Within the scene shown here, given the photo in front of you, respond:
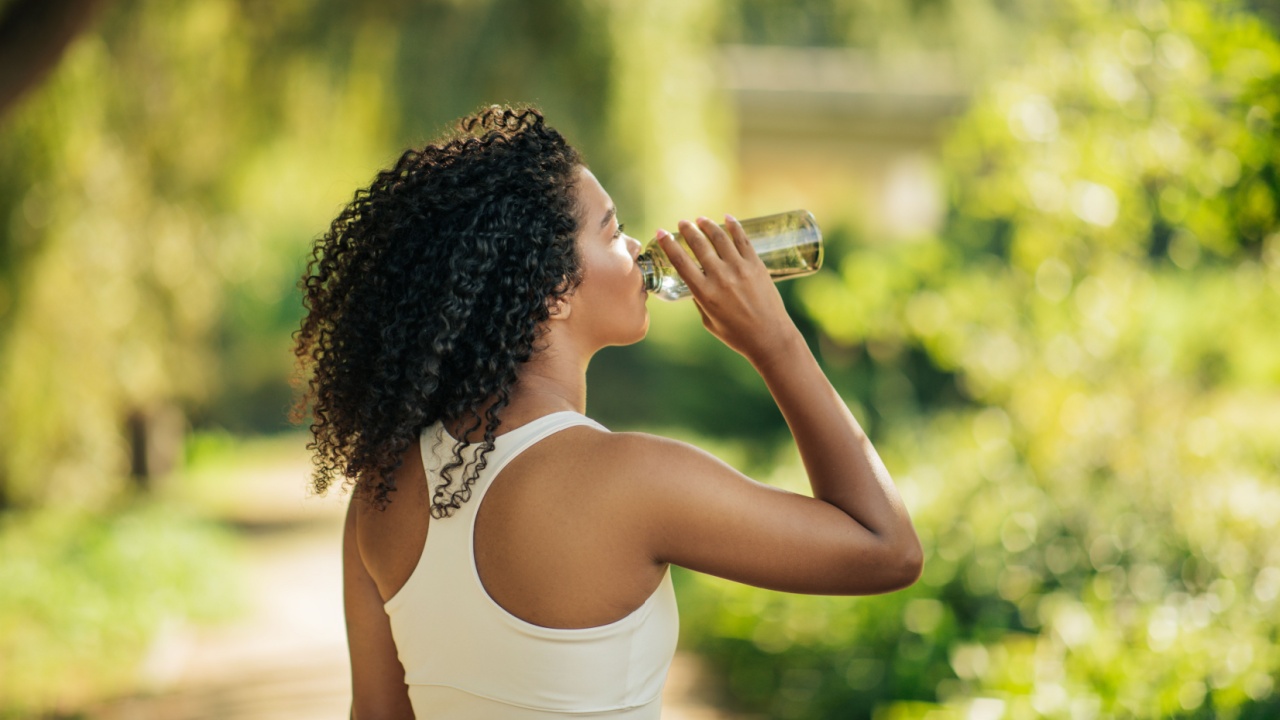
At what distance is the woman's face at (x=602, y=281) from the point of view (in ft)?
5.29

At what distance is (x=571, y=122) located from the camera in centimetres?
627

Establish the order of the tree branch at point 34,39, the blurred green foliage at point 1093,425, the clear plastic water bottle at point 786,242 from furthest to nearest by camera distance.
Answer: the tree branch at point 34,39 < the blurred green foliage at point 1093,425 < the clear plastic water bottle at point 786,242

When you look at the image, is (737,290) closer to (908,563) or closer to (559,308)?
(559,308)

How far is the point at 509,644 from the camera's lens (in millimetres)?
1477

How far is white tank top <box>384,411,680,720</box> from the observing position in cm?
146

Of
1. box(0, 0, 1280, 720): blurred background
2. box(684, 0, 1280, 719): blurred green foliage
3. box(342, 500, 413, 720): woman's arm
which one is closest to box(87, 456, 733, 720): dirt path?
box(0, 0, 1280, 720): blurred background

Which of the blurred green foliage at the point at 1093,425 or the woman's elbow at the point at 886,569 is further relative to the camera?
the blurred green foliage at the point at 1093,425

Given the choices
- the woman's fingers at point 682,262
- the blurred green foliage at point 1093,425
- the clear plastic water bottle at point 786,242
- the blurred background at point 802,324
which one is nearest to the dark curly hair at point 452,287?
the woman's fingers at point 682,262

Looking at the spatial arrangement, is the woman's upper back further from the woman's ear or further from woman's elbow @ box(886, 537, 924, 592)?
woman's elbow @ box(886, 537, 924, 592)

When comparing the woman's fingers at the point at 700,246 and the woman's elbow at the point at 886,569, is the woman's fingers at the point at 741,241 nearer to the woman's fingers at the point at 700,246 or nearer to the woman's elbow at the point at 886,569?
the woman's fingers at the point at 700,246

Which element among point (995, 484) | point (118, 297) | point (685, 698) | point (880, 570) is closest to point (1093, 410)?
point (995, 484)

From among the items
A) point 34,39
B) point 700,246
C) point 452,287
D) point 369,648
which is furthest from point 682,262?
point 34,39

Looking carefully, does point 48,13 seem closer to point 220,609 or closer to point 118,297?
point 118,297

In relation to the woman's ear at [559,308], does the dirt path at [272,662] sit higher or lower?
lower
